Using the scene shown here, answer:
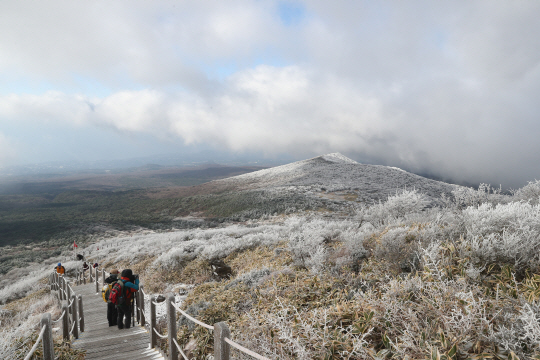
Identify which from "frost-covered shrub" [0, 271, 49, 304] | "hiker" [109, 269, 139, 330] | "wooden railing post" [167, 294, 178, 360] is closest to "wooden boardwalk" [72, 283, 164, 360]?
"hiker" [109, 269, 139, 330]

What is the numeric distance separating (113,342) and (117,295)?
3.57ft

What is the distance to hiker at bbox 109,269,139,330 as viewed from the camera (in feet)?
21.9

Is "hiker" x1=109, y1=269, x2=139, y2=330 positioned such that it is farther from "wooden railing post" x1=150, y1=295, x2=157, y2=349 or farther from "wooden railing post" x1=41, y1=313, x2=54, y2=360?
"wooden railing post" x1=41, y1=313, x2=54, y2=360

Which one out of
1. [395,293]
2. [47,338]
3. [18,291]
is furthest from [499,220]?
[18,291]

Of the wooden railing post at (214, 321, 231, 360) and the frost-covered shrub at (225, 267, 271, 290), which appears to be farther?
the frost-covered shrub at (225, 267, 271, 290)

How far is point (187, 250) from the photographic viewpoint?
591 inches

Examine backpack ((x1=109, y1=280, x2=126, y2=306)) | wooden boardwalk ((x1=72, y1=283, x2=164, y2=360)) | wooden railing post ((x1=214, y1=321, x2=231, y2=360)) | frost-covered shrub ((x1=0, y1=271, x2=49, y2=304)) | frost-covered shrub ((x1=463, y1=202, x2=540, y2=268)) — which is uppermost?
frost-covered shrub ((x1=463, y1=202, x2=540, y2=268))

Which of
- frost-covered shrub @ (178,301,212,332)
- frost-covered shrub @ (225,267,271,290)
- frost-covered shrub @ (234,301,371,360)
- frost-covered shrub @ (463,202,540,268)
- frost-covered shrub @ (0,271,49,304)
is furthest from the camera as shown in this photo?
frost-covered shrub @ (0,271,49,304)

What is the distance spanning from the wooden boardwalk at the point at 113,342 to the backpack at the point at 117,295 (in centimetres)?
73

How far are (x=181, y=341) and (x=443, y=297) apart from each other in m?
5.33

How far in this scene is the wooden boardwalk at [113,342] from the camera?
5.33m

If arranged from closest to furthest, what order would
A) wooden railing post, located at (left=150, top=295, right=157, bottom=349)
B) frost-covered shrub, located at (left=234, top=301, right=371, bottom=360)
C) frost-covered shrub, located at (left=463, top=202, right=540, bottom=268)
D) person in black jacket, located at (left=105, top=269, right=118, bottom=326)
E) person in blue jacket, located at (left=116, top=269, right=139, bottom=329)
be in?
frost-covered shrub, located at (left=234, top=301, right=371, bottom=360), frost-covered shrub, located at (left=463, top=202, right=540, bottom=268), wooden railing post, located at (left=150, top=295, right=157, bottom=349), person in blue jacket, located at (left=116, top=269, right=139, bottom=329), person in black jacket, located at (left=105, top=269, right=118, bottom=326)

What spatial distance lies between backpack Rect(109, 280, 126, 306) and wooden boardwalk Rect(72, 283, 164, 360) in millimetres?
734

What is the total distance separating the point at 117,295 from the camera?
664 centimetres
